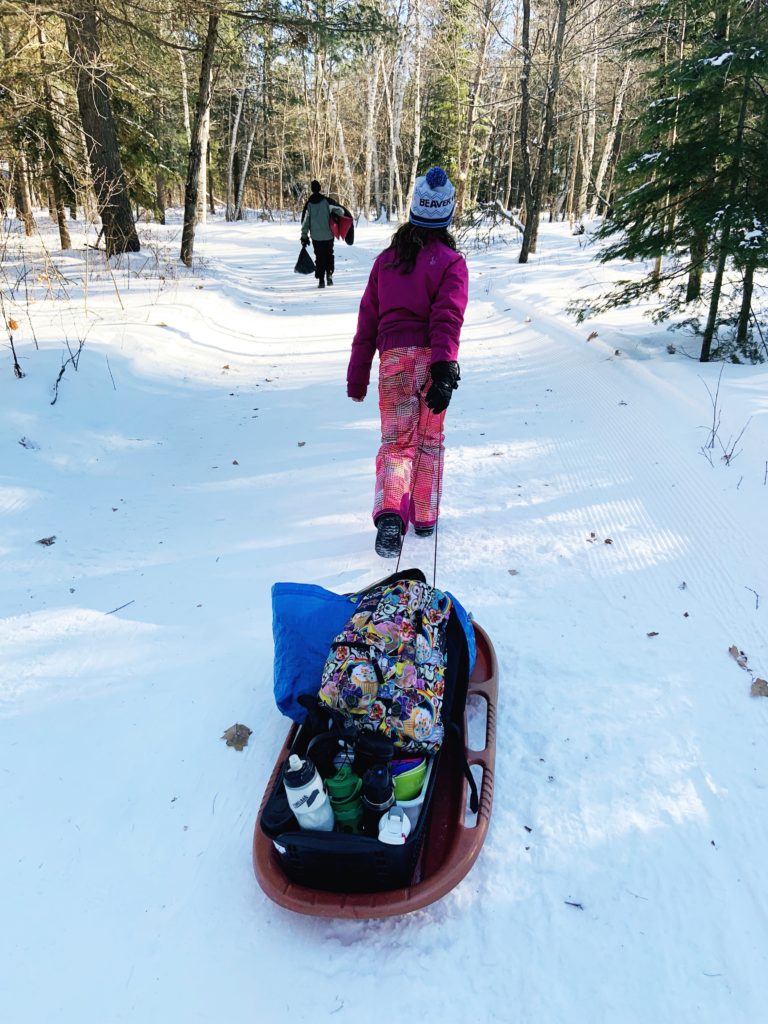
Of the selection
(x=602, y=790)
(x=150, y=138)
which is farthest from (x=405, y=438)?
(x=150, y=138)

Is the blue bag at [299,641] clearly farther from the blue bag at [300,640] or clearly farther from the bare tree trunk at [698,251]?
the bare tree trunk at [698,251]

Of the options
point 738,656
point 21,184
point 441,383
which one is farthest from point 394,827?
point 21,184

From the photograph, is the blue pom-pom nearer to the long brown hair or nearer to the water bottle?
the long brown hair

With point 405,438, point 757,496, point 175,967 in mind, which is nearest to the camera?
point 175,967

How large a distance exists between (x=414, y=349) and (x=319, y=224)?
10.5 m

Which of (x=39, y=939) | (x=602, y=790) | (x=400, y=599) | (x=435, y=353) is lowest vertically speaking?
(x=39, y=939)

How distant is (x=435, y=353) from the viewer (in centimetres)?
353

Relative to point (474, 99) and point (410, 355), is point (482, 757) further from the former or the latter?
point (474, 99)

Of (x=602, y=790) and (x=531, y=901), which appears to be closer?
(x=531, y=901)

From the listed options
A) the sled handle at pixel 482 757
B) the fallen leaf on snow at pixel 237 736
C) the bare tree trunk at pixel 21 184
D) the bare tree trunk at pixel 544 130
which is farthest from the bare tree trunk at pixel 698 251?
the bare tree trunk at pixel 544 130

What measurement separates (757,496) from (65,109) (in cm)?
1243

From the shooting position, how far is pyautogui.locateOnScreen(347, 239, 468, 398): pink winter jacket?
352cm

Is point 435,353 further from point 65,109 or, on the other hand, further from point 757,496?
point 65,109

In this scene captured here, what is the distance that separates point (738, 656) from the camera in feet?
Result: 9.92
